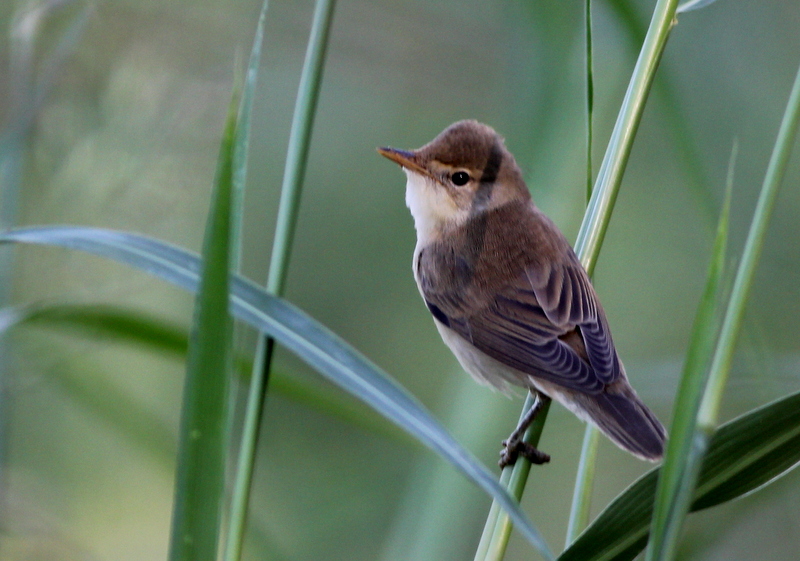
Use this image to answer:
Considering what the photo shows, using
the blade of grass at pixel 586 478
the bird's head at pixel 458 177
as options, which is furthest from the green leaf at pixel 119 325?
the bird's head at pixel 458 177

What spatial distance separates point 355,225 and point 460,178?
1.73m

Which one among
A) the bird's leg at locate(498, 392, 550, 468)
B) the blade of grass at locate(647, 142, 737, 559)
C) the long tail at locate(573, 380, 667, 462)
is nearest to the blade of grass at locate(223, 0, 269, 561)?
the bird's leg at locate(498, 392, 550, 468)

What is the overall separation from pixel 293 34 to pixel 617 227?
5.17ft

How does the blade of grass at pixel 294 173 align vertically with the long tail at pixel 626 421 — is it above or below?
above

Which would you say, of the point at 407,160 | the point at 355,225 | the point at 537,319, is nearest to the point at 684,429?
the point at 537,319

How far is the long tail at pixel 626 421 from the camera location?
163 centimetres

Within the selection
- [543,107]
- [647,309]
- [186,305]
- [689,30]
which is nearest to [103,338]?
[543,107]

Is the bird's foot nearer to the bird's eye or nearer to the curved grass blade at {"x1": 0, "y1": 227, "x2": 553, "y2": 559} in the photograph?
the curved grass blade at {"x1": 0, "y1": 227, "x2": 553, "y2": 559}

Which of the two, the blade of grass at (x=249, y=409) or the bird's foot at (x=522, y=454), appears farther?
the bird's foot at (x=522, y=454)

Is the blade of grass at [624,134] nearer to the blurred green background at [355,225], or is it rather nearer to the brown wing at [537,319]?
the blurred green background at [355,225]

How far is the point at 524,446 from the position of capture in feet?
4.52

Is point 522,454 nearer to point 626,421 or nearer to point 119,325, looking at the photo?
point 626,421

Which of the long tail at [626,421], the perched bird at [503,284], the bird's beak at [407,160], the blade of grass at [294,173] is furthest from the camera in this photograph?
the bird's beak at [407,160]

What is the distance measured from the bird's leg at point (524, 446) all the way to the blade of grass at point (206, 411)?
60 cm
